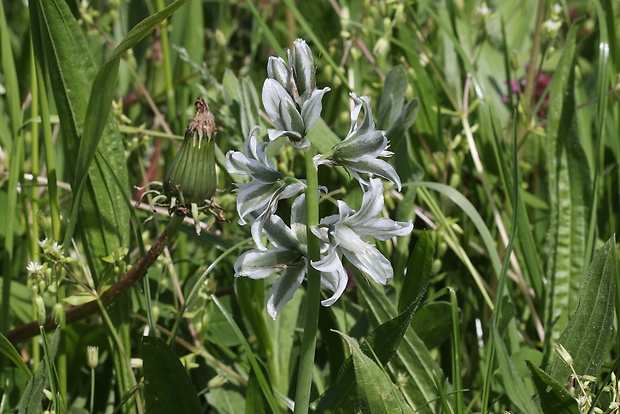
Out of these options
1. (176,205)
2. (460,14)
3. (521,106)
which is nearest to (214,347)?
(176,205)

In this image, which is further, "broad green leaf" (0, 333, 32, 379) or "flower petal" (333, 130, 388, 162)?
"broad green leaf" (0, 333, 32, 379)

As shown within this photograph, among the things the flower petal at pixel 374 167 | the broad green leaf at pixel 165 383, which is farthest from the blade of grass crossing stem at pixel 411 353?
the flower petal at pixel 374 167

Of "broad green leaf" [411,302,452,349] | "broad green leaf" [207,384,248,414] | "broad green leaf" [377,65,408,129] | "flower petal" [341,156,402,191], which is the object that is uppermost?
"flower petal" [341,156,402,191]

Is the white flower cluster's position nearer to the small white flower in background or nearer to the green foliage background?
the small white flower in background

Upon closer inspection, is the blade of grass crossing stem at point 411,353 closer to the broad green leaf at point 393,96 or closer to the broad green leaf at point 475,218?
the broad green leaf at point 475,218

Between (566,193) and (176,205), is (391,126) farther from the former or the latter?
(176,205)

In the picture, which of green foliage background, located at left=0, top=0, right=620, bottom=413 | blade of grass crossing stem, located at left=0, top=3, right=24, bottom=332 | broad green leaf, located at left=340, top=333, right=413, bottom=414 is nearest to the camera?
broad green leaf, located at left=340, top=333, right=413, bottom=414

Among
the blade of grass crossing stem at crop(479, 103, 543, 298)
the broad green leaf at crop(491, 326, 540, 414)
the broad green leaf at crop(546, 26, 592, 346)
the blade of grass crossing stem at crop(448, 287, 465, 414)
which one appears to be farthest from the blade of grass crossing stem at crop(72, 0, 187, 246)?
the broad green leaf at crop(546, 26, 592, 346)
